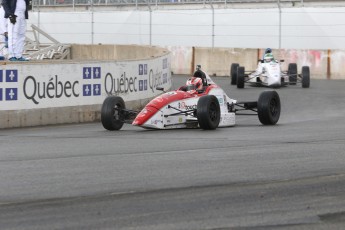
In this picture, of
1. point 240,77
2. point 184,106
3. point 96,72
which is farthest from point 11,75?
point 240,77

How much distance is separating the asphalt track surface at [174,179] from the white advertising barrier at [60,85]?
57.9 inches

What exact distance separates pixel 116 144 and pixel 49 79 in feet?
15.5

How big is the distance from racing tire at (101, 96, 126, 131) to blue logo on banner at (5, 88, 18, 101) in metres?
2.11

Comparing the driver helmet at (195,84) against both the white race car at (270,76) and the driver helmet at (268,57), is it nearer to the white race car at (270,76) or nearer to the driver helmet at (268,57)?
the white race car at (270,76)

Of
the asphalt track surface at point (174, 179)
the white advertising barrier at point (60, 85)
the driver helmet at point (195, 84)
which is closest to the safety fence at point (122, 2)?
the white advertising barrier at point (60, 85)

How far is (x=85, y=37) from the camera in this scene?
39.9 metres

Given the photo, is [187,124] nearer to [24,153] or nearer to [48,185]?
[24,153]

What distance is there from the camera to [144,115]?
1473 cm

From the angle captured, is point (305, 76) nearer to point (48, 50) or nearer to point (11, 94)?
point (48, 50)

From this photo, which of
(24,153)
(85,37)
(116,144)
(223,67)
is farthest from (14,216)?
(85,37)

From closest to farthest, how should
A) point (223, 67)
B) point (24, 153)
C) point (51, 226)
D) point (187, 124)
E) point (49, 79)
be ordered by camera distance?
1. point (51, 226)
2. point (24, 153)
3. point (187, 124)
4. point (49, 79)
5. point (223, 67)

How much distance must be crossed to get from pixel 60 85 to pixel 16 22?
2.65 metres

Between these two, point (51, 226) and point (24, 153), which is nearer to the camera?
point (51, 226)

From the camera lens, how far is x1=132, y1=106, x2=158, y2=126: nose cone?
14664 millimetres
